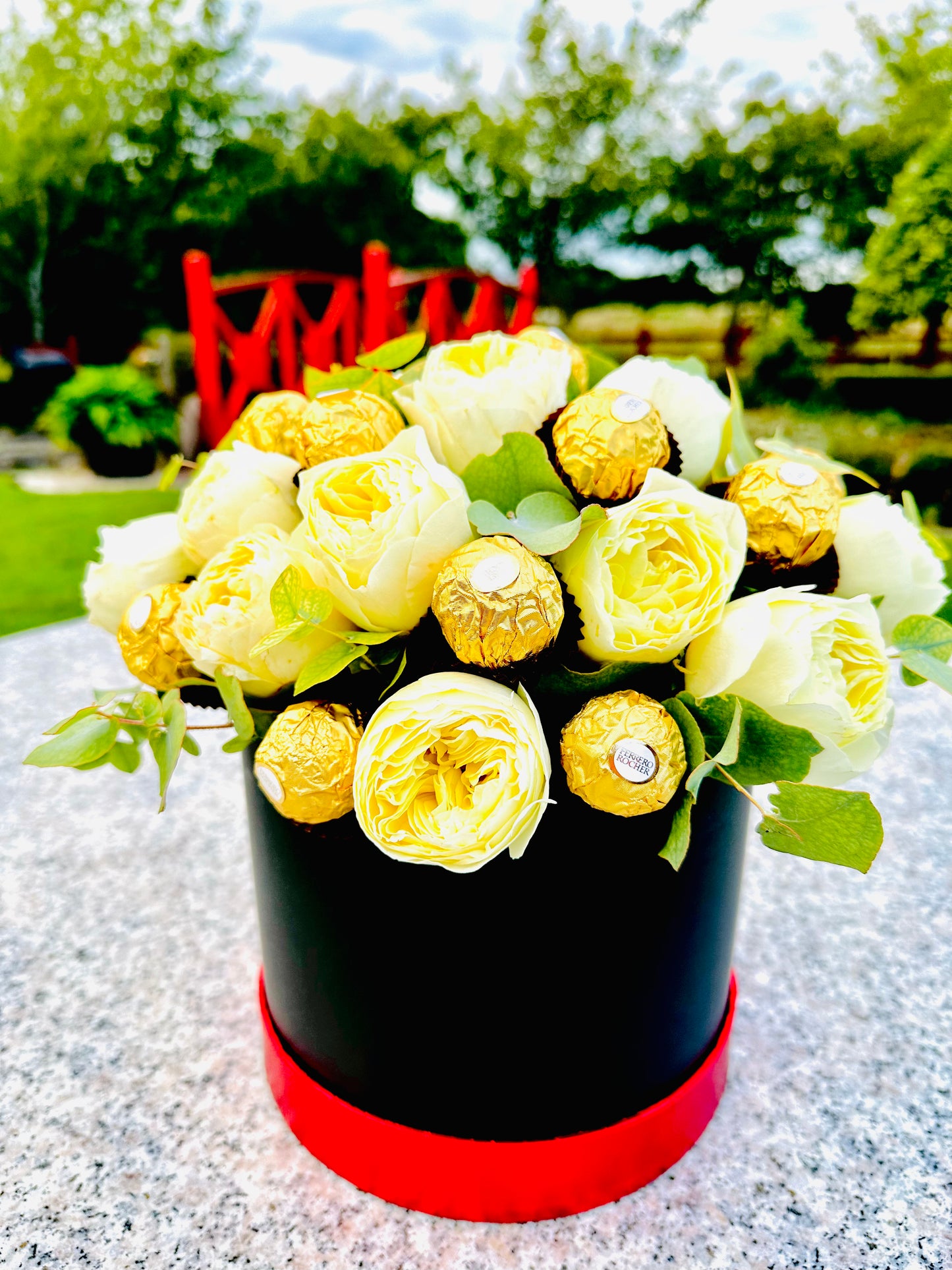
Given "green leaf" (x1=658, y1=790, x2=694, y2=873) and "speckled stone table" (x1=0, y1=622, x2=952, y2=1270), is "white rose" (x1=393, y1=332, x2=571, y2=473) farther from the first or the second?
"speckled stone table" (x1=0, y1=622, x2=952, y2=1270)

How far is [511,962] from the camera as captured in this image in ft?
2.71

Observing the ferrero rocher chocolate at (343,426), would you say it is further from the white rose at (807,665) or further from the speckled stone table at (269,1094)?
the speckled stone table at (269,1094)

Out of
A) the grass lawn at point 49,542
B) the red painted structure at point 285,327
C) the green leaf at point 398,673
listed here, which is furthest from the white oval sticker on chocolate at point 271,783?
the red painted structure at point 285,327

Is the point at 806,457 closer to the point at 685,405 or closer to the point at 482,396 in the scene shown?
the point at 685,405

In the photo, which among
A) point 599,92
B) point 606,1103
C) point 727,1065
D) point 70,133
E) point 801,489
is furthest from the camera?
point 599,92

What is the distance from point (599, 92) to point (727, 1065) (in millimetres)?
13902

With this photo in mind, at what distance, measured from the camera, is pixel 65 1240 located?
95 centimetres

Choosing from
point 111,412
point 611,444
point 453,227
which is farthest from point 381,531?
point 453,227

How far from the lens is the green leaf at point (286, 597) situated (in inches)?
28.1

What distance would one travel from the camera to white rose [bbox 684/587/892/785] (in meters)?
0.71

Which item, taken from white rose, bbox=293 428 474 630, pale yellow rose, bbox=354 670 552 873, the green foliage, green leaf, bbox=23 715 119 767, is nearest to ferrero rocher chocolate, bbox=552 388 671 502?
white rose, bbox=293 428 474 630

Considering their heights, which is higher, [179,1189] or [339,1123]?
[339,1123]


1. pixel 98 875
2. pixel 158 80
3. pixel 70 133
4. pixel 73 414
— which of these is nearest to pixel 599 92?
pixel 158 80

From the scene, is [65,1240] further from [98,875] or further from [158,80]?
[158,80]
